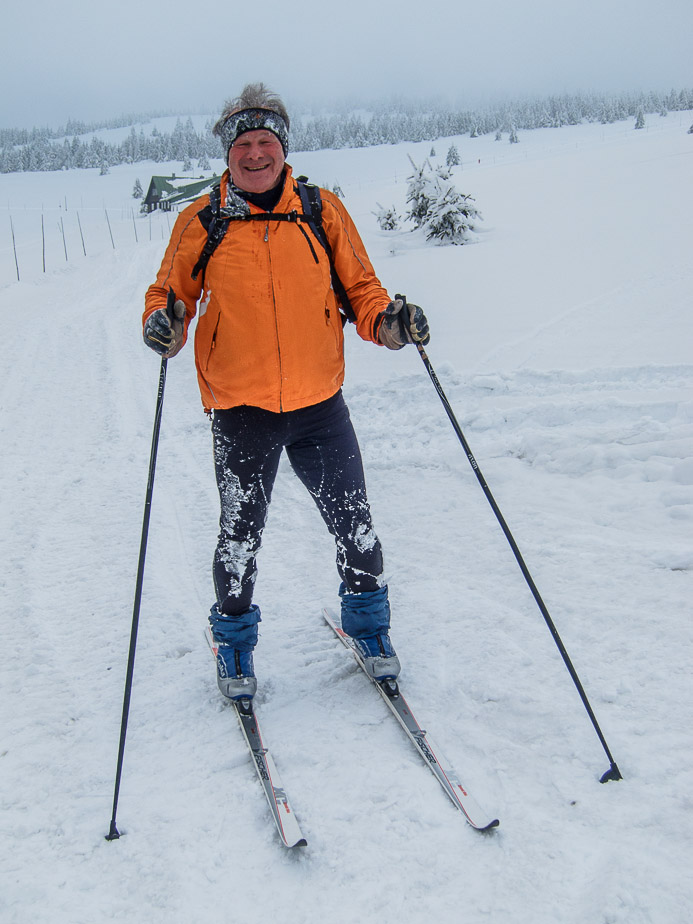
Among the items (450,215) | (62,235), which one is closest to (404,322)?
(450,215)

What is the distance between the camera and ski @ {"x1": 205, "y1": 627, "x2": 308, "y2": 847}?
6.54ft

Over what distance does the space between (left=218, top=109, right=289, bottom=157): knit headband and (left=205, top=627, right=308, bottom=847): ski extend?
2.30 m

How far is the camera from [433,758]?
229 centimetres

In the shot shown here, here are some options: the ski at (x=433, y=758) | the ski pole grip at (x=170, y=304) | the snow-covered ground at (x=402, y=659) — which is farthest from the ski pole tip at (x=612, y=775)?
the ski pole grip at (x=170, y=304)

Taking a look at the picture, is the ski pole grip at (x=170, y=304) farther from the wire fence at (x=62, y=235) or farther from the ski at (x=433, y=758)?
the wire fence at (x=62, y=235)

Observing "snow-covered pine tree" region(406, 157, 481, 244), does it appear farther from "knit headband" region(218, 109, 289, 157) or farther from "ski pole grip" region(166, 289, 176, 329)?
Result: "ski pole grip" region(166, 289, 176, 329)

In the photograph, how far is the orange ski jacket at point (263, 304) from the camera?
2400mm

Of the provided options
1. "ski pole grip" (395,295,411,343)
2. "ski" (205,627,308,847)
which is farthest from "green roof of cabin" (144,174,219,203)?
"ski" (205,627,308,847)

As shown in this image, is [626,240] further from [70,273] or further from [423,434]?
[70,273]

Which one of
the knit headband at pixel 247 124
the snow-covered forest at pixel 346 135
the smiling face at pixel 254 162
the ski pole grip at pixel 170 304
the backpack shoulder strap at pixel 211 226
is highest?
the snow-covered forest at pixel 346 135

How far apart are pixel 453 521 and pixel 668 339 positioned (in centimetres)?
377

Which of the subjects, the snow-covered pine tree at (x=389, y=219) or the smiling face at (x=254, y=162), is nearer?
the smiling face at (x=254, y=162)

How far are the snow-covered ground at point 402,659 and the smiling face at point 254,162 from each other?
2113mm

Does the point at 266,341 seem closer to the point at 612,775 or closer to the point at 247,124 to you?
the point at 247,124
